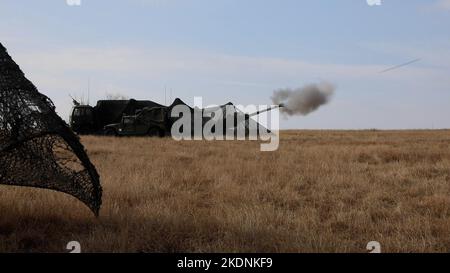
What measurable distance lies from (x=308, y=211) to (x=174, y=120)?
22.9 meters

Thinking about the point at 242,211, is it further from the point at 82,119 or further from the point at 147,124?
the point at 82,119

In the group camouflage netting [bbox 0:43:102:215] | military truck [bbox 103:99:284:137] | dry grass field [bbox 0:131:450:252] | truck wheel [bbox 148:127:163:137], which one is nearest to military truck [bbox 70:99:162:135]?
military truck [bbox 103:99:284:137]

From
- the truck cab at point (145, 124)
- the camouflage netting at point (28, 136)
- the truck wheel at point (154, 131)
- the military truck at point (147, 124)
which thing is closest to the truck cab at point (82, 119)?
the military truck at point (147, 124)

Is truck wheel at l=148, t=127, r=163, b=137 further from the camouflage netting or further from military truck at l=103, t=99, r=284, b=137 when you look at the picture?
the camouflage netting

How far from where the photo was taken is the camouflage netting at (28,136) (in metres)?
5.41

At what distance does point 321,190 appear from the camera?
960 centimetres

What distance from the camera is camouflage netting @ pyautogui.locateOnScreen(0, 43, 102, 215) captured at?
5.41m

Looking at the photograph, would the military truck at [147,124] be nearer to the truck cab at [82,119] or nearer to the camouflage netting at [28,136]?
the truck cab at [82,119]

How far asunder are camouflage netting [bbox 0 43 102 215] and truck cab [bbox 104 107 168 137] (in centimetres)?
2353

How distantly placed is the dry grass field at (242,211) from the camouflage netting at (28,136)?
656 millimetres

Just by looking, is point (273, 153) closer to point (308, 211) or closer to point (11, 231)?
point (308, 211)

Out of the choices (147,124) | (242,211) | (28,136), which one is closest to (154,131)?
(147,124)

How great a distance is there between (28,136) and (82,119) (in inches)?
1097

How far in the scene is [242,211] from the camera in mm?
7383
